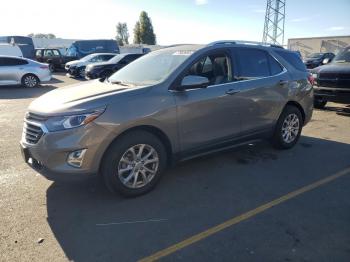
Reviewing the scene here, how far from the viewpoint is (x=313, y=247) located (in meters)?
3.25

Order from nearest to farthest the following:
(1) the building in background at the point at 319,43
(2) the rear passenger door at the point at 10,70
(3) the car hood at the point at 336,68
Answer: (3) the car hood at the point at 336,68
(2) the rear passenger door at the point at 10,70
(1) the building in background at the point at 319,43

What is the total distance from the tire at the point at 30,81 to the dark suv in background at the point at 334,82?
1276 centimetres

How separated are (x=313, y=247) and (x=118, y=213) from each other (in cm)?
204

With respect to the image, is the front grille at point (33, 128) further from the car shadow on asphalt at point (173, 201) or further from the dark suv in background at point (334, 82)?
the dark suv in background at point (334, 82)

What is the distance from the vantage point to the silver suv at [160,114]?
385cm

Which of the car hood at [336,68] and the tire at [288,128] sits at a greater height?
the car hood at [336,68]

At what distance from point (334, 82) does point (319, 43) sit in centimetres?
4299

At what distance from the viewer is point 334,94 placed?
30.3ft

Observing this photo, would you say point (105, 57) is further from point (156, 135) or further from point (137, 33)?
point (137, 33)

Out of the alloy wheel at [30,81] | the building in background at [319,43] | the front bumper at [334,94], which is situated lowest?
the building in background at [319,43]

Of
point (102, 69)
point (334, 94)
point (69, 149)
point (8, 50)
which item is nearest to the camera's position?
point (69, 149)

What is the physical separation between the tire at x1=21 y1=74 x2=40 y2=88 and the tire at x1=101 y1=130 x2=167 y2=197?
14.2 metres

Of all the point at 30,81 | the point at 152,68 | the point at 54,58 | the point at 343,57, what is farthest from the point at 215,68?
the point at 54,58

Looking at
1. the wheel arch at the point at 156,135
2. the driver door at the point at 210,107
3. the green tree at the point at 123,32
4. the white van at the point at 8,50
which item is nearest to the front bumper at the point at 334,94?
the driver door at the point at 210,107
